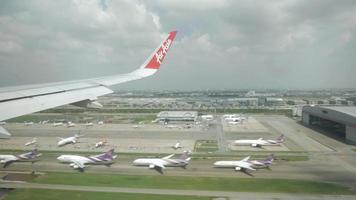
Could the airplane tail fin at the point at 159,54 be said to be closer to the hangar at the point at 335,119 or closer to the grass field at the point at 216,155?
the grass field at the point at 216,155

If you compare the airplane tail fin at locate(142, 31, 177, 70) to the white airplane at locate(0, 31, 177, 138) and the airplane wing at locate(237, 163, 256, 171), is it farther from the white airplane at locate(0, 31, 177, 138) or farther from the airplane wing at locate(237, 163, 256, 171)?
the airplane wing at locate(237, 163, 256, 171)

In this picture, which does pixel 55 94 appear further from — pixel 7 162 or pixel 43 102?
pixel 7 162

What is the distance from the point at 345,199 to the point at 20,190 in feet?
116

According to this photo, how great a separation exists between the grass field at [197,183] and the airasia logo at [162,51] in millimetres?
18739

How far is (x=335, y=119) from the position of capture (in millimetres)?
72375

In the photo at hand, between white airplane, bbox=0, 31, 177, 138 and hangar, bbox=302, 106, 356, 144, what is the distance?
5674 centimetres

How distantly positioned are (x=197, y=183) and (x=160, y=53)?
20.9 meters

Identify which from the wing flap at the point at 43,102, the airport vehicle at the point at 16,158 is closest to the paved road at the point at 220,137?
the airport vehicle at the point at 16,158

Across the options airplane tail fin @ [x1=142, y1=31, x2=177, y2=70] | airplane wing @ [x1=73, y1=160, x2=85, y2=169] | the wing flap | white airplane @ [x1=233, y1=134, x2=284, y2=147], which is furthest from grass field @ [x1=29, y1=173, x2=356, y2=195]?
white airplane @ [x1=233, y1=134, x2=284, y2=147]

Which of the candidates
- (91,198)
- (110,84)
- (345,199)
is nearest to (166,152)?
(91,198)

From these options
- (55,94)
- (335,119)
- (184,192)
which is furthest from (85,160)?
(335,119)

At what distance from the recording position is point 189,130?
8181cm

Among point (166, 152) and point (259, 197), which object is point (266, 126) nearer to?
point (166, 152)

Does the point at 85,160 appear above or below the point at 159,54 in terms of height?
below
